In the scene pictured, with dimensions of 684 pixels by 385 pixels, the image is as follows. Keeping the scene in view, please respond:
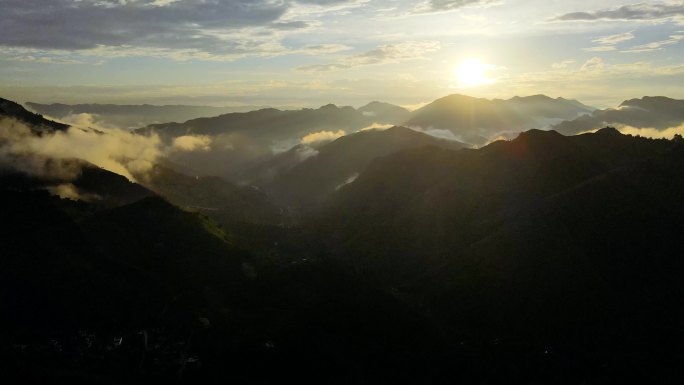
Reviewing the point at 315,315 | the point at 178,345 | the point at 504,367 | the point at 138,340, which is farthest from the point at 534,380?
the point at 138,340

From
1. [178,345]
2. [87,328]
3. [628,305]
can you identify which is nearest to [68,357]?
[87,328]

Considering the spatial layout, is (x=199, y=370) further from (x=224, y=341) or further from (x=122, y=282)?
(x=122, y=282)

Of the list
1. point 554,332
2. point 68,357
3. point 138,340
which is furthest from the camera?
point 554,332

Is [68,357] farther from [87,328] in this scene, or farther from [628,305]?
[628,305]

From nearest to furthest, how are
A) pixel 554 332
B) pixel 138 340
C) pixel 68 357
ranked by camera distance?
pixel 68 357, pixel 138 340, pixel 554 332

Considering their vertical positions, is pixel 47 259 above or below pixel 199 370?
above

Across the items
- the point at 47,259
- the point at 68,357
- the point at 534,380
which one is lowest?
the point at 534,380

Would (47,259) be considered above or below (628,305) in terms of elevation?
above

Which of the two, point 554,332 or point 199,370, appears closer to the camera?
point 199,370

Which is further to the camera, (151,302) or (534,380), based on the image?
(151,302)
